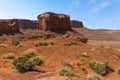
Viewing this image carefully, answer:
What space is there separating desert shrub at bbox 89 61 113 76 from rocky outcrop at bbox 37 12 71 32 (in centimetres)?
3700

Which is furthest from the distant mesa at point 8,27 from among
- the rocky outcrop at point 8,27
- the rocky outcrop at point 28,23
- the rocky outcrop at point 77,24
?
the rocky outcrop at point 77,24

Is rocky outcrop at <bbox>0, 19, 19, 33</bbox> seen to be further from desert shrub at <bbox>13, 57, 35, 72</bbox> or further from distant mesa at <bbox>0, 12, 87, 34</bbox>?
desert shrub at <bbox>13, 57, 35, 72</bbox>

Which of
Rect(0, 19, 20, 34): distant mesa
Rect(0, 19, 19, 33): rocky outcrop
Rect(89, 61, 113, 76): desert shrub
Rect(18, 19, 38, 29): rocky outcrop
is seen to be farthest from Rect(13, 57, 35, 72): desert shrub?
Rect(18, 19, 38, 29): rocky outcrop

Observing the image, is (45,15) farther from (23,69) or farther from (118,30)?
(118,30)

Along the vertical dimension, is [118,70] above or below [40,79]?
below

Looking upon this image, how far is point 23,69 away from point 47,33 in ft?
138

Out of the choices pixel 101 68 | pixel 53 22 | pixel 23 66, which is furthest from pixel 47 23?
pixel 23 66

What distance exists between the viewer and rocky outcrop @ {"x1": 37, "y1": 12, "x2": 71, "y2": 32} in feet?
210

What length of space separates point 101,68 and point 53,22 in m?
39.6

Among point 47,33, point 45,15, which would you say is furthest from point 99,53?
point 45,15

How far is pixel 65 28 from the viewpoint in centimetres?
6675

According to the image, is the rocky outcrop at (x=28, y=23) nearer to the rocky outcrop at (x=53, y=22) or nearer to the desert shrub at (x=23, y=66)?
the rocky outcrop at (x=53, y=22)

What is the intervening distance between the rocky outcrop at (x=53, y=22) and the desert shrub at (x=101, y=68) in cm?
3700

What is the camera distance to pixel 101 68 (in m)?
26.2
